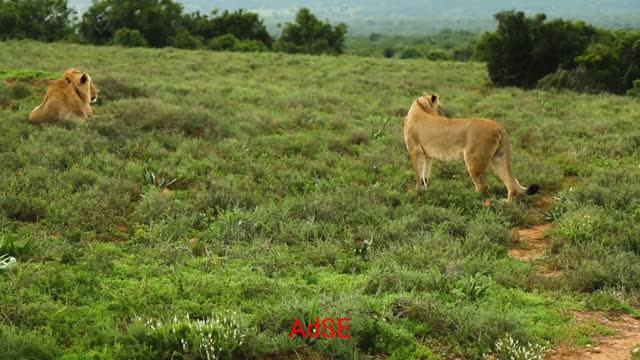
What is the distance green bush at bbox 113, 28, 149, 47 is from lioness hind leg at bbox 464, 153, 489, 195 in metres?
29.6

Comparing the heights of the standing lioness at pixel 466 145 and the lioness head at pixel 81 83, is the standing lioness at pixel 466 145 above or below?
below

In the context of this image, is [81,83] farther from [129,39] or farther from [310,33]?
[310,33]

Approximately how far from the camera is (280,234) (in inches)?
307

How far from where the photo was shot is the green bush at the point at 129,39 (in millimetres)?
35438

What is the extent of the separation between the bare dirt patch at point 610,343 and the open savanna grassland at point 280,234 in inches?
4.1

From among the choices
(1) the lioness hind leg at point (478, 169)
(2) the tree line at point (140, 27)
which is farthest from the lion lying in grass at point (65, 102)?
(2) the tree line at point (140, 27)

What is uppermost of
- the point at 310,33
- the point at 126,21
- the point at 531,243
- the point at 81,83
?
the point at 126,21

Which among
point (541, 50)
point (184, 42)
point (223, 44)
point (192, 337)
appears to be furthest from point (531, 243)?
point (223, 44)

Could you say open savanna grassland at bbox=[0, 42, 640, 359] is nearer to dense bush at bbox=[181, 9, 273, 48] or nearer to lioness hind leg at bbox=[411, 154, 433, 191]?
lioness hind leg at bbox=[411, 154, 433, 191]

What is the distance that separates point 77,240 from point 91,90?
5.84 meters

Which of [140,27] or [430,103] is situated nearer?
[430,103]

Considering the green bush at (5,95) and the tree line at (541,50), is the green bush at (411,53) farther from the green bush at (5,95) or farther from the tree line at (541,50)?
the green bush at (5,95)

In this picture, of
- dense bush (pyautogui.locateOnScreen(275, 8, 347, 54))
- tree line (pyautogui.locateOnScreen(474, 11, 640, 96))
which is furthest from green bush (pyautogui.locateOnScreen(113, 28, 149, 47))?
tree line (pyautogui.locateOnScreen(474, 11, 640, 96))

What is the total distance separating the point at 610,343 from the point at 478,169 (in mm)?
4333
